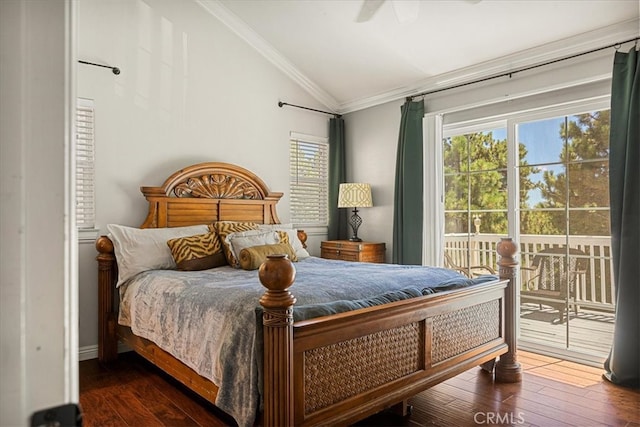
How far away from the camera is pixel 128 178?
364 cm

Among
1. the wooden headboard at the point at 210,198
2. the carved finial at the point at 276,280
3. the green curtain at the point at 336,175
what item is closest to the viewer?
the carved finial at the point at 276,280

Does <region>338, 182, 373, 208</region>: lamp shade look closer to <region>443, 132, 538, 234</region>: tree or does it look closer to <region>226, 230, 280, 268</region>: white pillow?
<region>443, 132, 538, 234</region>: tree

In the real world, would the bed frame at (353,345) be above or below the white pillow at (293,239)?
below

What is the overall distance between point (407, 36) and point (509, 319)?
8.10ft

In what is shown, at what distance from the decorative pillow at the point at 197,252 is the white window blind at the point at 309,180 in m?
1.53

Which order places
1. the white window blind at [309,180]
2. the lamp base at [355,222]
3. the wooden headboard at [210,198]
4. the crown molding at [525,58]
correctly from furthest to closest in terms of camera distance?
the lamp base at [355,222]
the white window blind at [309,180]
the wooden headboard at [210,198]
the crown molding at [525,58]

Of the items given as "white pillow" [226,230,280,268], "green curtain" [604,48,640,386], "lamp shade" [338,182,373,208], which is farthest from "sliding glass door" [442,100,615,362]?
"white pillow" [226,230,280,268]

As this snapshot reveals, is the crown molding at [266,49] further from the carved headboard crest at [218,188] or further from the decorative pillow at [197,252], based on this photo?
the decorative pillow at [197,252]

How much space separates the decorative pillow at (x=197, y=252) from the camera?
10.5ft

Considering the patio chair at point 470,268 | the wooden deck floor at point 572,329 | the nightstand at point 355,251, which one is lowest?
the wooden deck floor at point 572,329

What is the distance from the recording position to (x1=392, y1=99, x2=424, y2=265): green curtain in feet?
14.0

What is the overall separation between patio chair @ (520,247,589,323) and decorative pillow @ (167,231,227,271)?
2618 mm

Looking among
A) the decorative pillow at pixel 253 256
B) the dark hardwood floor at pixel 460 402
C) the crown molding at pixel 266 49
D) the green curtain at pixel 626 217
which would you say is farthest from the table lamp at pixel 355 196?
the green curtain at pixel 626 217

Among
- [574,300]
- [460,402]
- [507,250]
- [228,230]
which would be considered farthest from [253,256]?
[574,300]
